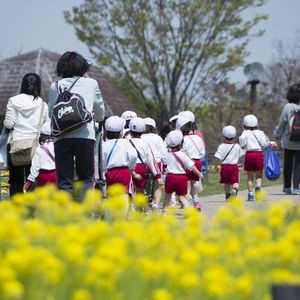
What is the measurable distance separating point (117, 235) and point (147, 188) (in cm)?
829

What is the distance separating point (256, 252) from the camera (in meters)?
4.09

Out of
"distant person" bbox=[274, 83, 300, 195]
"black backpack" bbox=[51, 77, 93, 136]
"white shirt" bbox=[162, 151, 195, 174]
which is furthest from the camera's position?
"distant person" bbox=[274, 83, 300, 195]

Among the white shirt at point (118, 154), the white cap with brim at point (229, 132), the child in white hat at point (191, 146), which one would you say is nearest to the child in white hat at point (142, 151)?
the white shirt at point (118, 154)

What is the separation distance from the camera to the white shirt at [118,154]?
988 cm

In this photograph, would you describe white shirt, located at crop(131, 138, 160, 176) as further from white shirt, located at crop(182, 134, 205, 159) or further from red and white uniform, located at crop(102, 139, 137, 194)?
white shirt, located at crop(182, 134, 205, 159)

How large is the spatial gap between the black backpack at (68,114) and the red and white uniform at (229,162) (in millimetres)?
6249

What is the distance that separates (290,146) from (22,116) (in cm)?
580

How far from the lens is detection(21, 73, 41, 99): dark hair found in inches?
402

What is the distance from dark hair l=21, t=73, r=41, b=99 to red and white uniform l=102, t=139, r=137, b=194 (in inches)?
40.7

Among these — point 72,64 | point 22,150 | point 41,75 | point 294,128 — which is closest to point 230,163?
point 294,128

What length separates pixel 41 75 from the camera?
35.5 meters

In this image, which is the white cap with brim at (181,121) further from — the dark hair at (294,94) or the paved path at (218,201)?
the dark hair at (294,94)

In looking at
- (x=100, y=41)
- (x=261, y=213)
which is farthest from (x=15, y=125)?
(x=100, y=41)

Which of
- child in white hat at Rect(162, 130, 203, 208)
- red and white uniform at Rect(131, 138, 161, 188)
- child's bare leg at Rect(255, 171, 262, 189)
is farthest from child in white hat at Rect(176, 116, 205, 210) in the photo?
child's bare leg at Rect(255, 171, 262, 189)
